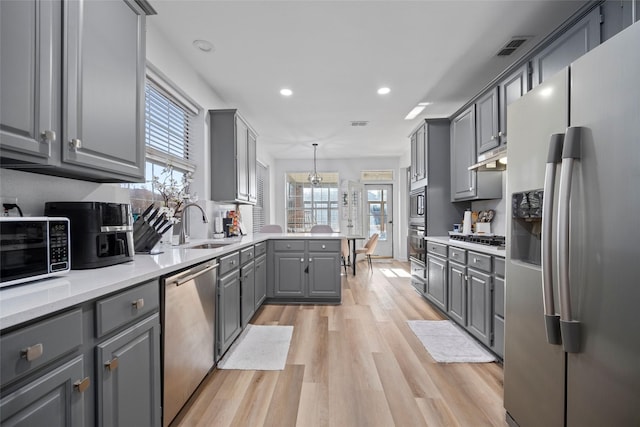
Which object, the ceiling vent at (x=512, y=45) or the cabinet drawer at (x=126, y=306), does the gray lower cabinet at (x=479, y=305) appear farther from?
the cabinet drawer at (x=126, y=306)

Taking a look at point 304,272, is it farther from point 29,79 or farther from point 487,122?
point 29,79

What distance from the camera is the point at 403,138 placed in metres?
5.99

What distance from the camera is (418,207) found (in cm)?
423

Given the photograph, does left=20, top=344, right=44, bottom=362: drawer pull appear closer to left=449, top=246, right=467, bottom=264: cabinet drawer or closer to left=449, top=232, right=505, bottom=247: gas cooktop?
left=449, top=232, right=505, bottom=247: gas cooktop

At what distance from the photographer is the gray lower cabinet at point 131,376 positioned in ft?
3.38

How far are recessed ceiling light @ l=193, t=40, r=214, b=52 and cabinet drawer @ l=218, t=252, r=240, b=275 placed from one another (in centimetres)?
194

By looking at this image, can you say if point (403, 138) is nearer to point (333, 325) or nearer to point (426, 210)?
point (426, 210)

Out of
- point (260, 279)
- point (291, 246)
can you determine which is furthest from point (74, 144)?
point (291, 246)

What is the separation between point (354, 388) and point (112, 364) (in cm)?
145

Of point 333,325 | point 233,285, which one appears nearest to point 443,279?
point 333,325

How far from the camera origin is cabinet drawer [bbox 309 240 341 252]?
3.68 metres

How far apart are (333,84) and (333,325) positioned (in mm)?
2791

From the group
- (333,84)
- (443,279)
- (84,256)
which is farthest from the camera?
(333,84)

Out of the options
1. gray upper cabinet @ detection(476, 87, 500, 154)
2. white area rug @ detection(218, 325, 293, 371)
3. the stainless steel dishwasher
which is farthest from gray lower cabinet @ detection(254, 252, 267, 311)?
gray upper cabinet @ detection(476, 87, 500, 154)
